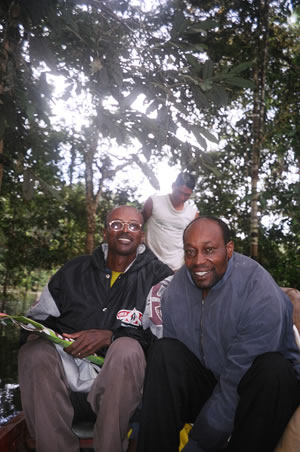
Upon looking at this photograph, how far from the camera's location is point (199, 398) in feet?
6.72

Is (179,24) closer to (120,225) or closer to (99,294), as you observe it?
(120,225)

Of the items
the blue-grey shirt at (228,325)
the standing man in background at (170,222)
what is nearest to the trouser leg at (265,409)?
the blue-grey shirt at (228,325)

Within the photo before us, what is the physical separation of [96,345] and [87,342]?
6cm

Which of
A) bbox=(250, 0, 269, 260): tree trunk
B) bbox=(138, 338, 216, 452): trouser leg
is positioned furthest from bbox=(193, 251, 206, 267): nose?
bbox=(250, 0, 269, 260): tree trunk

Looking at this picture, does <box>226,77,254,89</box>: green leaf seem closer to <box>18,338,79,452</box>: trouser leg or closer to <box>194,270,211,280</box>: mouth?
<box>194,270,211,280</box>: mouth

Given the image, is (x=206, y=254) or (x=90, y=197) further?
(x=90, y=197)

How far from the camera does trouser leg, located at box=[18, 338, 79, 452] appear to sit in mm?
2104

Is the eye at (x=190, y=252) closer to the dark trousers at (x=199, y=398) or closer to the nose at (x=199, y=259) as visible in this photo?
the nose at (x=199, y=259)

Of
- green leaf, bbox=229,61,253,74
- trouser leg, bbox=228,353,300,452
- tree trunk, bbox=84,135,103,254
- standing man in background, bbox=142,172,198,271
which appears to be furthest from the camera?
tree trunk, bbox=84,135,103,254

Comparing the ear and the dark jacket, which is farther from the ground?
the ear

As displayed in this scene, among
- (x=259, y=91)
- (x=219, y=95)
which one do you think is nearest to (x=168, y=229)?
(x=219, y=95)

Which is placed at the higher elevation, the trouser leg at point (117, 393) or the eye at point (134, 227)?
the eye at point (134, 227)

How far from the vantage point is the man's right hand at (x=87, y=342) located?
7.37ft

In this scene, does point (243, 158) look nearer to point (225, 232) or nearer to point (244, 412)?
point (225, 232)
